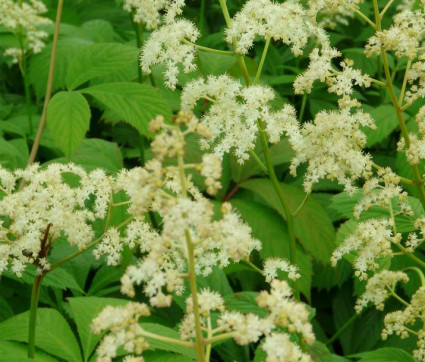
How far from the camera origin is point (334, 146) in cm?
236

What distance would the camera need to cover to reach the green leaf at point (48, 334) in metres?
2.28

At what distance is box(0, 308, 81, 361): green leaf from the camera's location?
89.7 inches

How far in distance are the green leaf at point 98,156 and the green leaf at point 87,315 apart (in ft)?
2.48

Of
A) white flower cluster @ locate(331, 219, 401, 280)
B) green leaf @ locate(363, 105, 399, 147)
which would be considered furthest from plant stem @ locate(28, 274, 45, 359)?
green leaf @ locate(363, 105, 399, 147)

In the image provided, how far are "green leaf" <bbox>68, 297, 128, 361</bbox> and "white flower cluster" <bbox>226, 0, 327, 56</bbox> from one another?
1.05 metres

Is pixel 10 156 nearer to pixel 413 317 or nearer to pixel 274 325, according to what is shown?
pixel 413 317

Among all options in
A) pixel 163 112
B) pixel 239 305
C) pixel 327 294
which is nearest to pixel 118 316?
pixel 239 305

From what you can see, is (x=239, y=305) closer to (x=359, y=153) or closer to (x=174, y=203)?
(x=359, y=153)

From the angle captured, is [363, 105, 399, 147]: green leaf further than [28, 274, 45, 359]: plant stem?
Yes

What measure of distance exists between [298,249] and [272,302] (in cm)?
194

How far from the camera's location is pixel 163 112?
9.34 ft

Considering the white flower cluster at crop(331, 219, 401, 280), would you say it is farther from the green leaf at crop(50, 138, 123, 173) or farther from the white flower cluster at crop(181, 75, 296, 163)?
the green leaf at crop(50, 138, 123, 173)

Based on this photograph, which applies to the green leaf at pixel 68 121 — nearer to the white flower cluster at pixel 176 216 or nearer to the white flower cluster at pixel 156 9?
the white flower cluster at pixel 156 9

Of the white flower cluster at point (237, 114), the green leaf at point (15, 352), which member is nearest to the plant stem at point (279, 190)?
the white flower cluster at point (237, 114)
